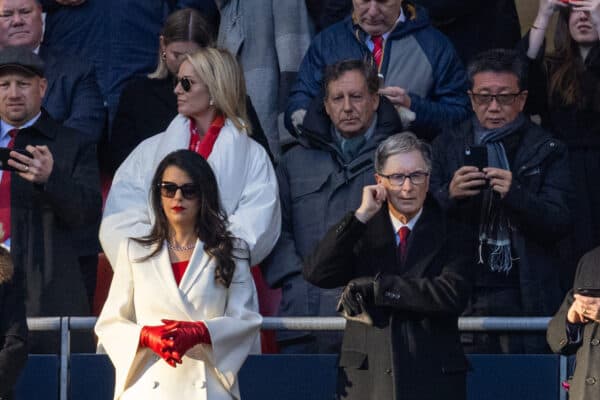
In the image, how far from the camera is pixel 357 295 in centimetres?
745

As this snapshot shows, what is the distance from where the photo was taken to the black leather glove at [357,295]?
747 cm

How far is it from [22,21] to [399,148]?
123 inches

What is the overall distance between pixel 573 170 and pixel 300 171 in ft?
5.26

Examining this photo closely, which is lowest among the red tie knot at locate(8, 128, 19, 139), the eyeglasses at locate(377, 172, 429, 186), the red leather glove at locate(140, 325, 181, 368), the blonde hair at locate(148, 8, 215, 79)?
the red leather glove at locate(140, 325, 181, 368)

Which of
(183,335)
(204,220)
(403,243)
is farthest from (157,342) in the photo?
(403,243)

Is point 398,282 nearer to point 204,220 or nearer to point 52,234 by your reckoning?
point 204,220

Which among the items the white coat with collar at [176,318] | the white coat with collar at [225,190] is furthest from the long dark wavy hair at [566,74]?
the white coat with collar at [176,318]

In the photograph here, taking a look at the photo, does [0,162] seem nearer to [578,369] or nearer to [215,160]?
[215,160]

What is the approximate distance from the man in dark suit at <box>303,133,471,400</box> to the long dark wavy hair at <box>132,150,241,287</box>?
39 cm

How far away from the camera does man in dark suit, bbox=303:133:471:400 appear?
7.46 m

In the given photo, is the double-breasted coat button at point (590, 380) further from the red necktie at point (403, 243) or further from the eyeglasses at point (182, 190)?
the eyeglasses at point (182, 190)

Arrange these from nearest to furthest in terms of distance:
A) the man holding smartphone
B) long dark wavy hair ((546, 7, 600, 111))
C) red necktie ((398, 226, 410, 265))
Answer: red necktie ((398, 226, 410, 265)), the man holding smartphone, long dark wavy hair ((546, 7, 600, 111))

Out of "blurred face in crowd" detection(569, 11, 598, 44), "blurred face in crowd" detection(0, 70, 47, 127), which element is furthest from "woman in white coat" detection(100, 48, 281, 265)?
"blurred face in crowd" detection(569, 11, 598, 44)

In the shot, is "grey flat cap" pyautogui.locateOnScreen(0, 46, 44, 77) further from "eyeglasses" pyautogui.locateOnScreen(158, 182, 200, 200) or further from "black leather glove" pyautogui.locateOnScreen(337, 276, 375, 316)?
"black leather glove" pyautogui.locateOnScreen(337, 276, 375, 316)
